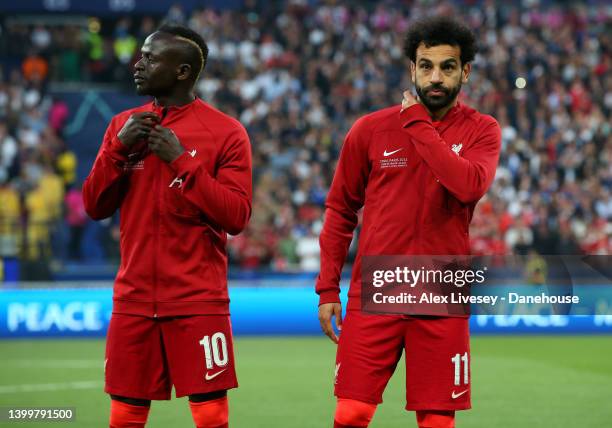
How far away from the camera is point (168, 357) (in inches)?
201

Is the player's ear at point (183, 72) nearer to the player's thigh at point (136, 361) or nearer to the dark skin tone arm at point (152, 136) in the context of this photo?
the dark skin tone arm at point (152, 136)

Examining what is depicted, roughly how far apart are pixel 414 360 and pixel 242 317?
397 inches

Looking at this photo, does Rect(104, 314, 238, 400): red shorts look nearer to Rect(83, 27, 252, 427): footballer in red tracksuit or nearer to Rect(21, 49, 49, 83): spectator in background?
Rect(83, 27, 252, 427): footballer in red tracksuit

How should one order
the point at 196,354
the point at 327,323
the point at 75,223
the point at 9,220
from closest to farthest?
1. the point at 196,354
2. the point at 327,323
3. the point at 9,220
4. the point at 75,223

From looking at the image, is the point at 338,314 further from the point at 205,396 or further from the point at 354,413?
the point at 205,396

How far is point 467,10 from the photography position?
26547 mm

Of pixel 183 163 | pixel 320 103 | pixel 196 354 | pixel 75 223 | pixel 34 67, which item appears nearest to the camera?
pixel 183 163

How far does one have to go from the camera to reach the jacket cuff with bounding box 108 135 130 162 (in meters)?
5.02

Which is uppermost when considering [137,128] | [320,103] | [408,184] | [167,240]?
[320,103]

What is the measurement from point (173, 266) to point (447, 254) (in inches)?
48.4

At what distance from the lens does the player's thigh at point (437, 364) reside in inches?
197

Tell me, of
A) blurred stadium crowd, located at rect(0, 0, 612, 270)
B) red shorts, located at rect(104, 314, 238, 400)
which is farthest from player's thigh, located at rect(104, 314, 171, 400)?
blurred stadium crowd, located at rect(0, 0, 612, 270)

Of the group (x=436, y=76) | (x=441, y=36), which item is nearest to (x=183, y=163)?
(x=436, y=76)

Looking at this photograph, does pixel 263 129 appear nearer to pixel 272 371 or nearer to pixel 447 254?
pixel 272 371
